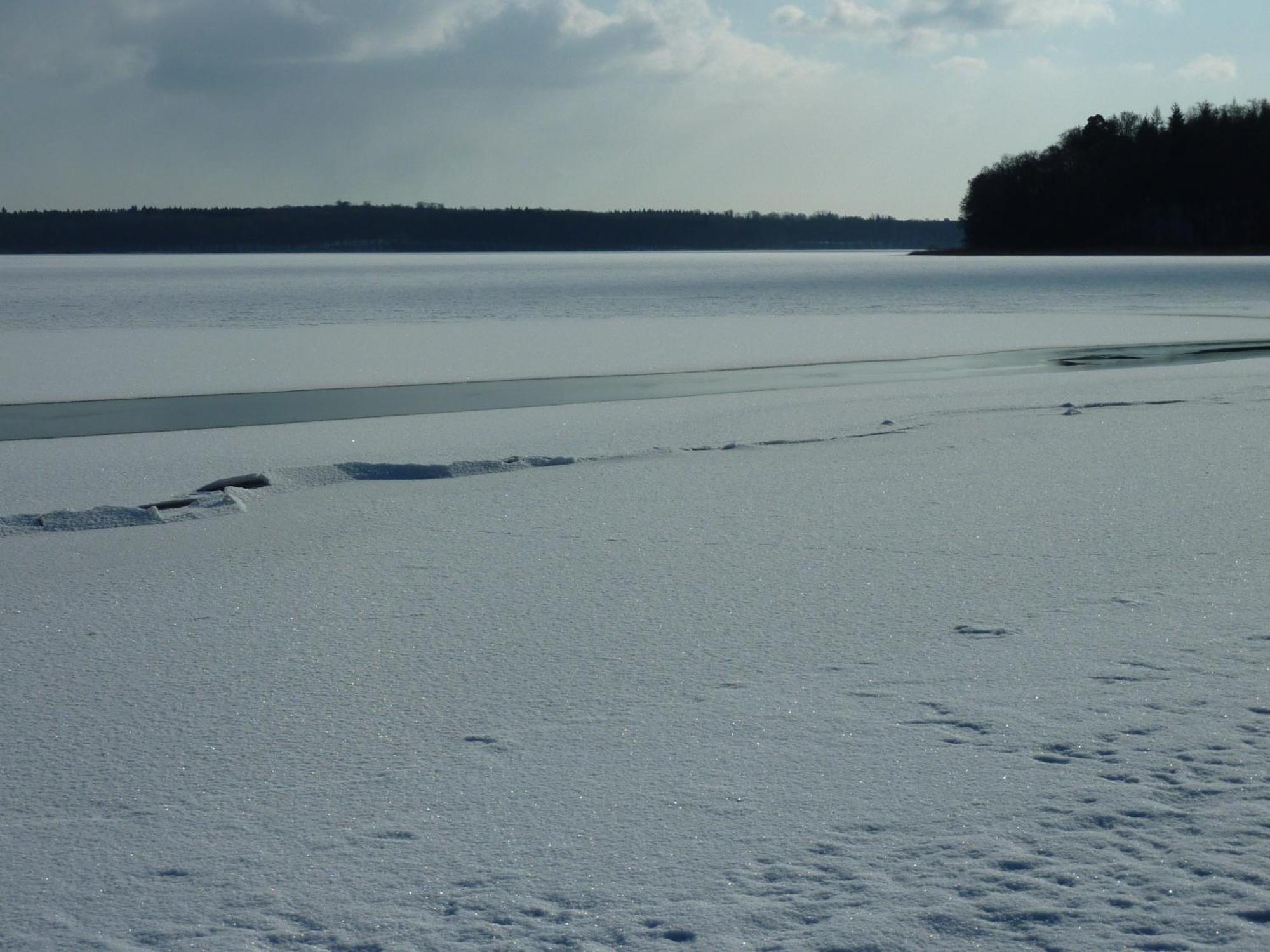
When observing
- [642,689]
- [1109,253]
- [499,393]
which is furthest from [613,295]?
[1109,253]

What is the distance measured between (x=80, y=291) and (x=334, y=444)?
2521cm

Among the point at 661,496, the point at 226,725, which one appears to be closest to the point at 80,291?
the point at 661,496

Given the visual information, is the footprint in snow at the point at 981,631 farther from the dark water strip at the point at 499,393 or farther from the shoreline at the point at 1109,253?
the shoreline at the point at 1109,253

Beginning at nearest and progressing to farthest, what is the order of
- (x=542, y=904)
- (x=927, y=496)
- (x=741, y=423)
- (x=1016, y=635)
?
1. (x=542, y=904)
2. (x=1016, y=635)
3. (x=927, y=496)
4. (x=741, y=423)

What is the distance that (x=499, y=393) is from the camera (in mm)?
10609

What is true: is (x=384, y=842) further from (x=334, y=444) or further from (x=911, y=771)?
(x=334, y=444)

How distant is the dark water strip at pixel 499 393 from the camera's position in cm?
896

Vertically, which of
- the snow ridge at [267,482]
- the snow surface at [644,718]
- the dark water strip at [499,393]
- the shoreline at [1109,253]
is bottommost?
the snow surface at [644,718]

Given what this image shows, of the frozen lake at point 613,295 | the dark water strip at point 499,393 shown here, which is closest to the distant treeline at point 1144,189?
the frozen lake at point 613,295

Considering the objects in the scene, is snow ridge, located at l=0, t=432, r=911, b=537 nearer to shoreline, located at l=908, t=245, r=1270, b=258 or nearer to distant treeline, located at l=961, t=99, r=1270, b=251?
shoreline, located at l=908, t=245, r=1270, b=258

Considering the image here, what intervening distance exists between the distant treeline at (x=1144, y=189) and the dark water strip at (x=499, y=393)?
185 ft

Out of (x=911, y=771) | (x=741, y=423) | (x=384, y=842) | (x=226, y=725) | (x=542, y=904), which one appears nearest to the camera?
(x=542, y=904)

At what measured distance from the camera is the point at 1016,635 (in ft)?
10.9

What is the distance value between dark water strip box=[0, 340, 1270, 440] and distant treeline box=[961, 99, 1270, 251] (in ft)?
185
